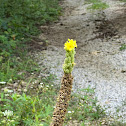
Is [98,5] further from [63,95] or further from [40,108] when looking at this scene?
[63,95]

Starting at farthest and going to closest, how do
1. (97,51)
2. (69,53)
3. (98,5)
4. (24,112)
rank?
(98,5)
(97,51)
(24,112)
(69,53)

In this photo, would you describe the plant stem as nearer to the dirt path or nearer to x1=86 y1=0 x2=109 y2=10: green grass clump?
the dirt path

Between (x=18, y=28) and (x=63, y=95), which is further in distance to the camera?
(x=18, y=28)

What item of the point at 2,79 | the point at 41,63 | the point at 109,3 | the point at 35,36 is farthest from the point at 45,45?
the point at 109,3

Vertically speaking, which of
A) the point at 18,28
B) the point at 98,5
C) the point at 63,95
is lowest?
the point at 63,95

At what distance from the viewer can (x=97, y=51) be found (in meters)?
5.96

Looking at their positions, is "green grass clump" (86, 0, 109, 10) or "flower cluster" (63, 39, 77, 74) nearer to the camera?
"flower cluster" (63, 39, 77, 74)

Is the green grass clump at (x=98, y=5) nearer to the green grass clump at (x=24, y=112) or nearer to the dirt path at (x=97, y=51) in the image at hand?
the dirt path at (x=97, y=51)

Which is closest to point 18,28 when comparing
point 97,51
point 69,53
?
point 97,51

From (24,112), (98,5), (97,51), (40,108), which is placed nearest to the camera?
(24,112)

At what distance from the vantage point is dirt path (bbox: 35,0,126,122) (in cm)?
425

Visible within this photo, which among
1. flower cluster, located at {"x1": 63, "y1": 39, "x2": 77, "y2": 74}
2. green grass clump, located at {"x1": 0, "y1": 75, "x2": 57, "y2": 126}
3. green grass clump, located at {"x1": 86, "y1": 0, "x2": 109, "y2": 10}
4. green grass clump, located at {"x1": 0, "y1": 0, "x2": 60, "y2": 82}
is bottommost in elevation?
green grass clump, located at {"x1": 0, "y1": 75, "x2": 57, "y2": 126}

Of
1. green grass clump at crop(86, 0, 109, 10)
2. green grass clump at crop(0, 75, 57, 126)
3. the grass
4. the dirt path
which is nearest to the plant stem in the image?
the grass

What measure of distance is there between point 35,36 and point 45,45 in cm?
61
